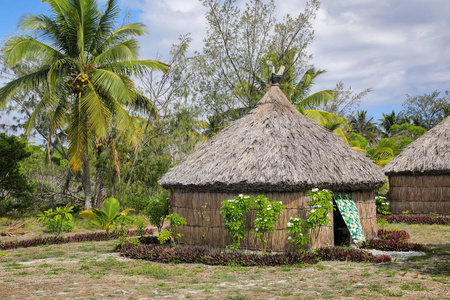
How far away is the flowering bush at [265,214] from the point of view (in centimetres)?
1007

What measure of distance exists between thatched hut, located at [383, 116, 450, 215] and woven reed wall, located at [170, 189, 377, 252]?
23.5 ft

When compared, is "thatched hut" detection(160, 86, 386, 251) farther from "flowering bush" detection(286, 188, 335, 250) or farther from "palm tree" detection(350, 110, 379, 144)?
"palm tree" detection(350, 110, 379, 144)

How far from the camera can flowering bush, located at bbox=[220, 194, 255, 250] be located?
10281 mm

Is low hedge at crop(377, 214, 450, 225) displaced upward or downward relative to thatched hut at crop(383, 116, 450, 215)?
downward

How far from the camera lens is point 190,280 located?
8.59 m

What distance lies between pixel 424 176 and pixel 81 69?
14599 millimetres

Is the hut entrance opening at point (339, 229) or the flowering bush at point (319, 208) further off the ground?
the flowering bush at point (319, 208)

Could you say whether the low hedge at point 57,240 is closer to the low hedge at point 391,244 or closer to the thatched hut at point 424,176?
the low hedge at point 391,244

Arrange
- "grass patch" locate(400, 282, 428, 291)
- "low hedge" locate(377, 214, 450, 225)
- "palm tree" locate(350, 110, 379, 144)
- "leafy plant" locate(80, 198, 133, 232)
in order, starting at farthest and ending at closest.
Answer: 1. "palm tree" locate(350, 110, 379, 144)
2. "low hedge" locate(377, 214, 450, 225)
3. "leafy plant" locate(80, 198, 133, 232)
4. "grass patch" locate(400, 282, 428, 291)

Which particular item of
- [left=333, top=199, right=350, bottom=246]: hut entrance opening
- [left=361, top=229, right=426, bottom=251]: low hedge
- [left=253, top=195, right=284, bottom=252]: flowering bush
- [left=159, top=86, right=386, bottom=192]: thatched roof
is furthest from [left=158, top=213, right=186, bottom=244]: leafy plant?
[left=333, top=199, right=350, bottom=246]: hut entrance opening

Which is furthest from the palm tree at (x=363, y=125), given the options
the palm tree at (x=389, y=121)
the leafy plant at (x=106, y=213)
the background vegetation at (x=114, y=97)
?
the leafy plant at (x=106, y=213)

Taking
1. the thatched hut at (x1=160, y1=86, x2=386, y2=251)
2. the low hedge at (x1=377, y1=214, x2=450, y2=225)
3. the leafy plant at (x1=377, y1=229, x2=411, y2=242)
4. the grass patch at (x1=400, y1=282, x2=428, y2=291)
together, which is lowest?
the grass patch at (x1=400, y1=282, x2=428, y2=291)

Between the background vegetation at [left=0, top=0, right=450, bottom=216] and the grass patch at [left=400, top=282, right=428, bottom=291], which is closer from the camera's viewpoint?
the grass patch at [left=400, top=282, right=428, bottom=291]

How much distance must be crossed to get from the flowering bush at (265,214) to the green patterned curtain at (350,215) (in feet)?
6.82
